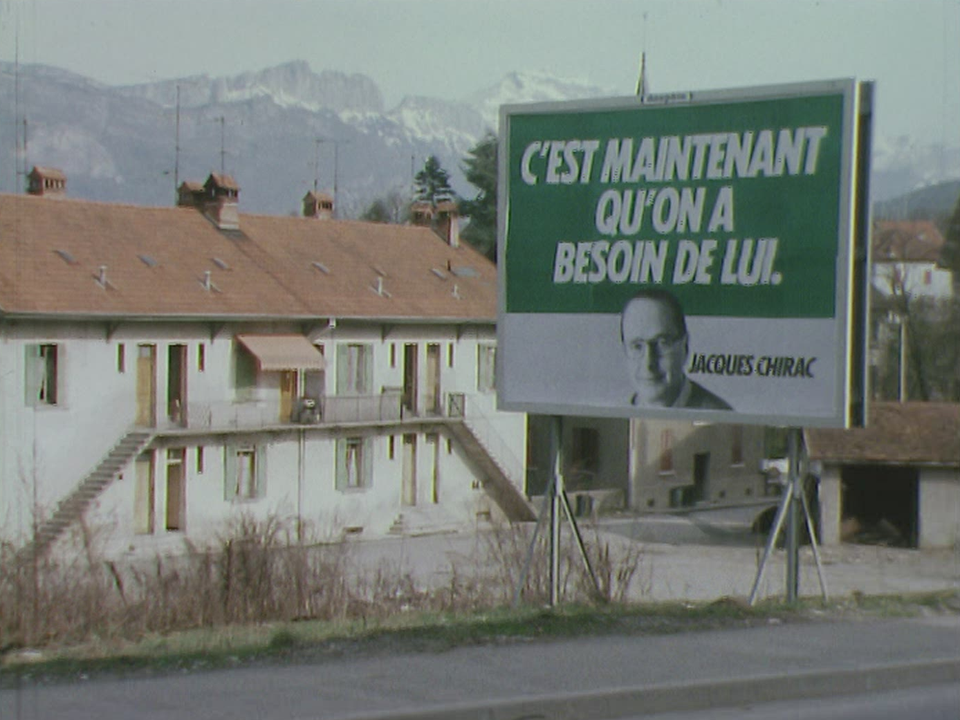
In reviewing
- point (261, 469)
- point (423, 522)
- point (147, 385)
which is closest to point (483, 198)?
point (423, 522)

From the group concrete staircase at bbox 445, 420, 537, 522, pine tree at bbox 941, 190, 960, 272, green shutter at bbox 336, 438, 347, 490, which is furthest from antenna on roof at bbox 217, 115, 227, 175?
pine tree at bbox 941, 190, 960, 272

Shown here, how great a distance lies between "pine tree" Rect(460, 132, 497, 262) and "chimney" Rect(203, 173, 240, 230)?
16.9 m

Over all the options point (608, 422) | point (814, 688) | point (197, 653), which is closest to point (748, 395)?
point (814, 688)

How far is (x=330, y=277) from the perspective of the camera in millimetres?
47750

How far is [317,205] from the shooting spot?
53625 millimetres

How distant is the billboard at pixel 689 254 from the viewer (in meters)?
14.4

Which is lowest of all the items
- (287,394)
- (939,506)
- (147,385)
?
(939,506)

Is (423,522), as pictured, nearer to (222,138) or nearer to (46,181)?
(46,181)

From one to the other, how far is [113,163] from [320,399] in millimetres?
28116

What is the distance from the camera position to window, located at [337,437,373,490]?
4550 centimetres

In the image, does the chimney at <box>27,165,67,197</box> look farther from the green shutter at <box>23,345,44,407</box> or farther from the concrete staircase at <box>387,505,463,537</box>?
the concrete staircase at <box>387,505,463,537</box>

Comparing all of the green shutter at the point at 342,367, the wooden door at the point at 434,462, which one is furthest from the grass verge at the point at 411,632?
the wooden door at the point at 434,462

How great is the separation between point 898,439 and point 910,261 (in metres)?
5.26

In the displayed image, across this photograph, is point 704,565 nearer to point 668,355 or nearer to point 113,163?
point 668,355
